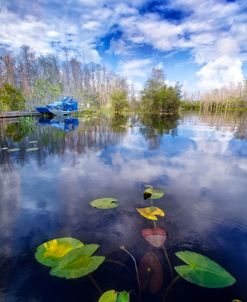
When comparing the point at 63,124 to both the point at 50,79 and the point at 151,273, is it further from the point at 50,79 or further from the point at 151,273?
the point at 50,79

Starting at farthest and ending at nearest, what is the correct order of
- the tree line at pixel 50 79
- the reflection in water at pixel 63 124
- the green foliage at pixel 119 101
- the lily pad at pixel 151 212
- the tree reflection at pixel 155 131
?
1. the tree line at pixel 50 79
2. the green foliage at pixel 119 101
3. the reflection in water at pixel 63 124
4. the tree reflection at pixel 155 131
5. the lily pad at pixel 151 212

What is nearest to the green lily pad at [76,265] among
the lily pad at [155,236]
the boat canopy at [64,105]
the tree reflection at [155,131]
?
the lily pad at [155,236]

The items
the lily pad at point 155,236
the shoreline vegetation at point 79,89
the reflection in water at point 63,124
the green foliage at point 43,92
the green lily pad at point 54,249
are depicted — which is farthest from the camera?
the green foliage at point 43,92

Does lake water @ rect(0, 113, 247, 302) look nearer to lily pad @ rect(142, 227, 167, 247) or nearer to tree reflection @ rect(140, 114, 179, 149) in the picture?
lily pad @ rect(142, 227, 167, 247)

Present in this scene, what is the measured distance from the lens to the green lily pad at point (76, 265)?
4.11 ft

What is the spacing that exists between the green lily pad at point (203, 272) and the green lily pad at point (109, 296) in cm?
47

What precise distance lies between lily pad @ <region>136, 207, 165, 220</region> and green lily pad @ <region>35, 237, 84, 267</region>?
0.73 m

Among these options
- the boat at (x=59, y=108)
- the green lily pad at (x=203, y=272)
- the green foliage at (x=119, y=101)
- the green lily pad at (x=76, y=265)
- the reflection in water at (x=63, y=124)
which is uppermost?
the green foliage at (x=119, y=101)

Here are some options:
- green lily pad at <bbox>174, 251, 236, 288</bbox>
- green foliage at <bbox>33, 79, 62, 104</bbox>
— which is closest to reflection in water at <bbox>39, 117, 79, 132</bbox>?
green lily pad at <bbox>174, 251, 236, 288</bbox>

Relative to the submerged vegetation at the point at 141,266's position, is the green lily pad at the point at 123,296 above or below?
above

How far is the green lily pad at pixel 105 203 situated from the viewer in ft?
7.09

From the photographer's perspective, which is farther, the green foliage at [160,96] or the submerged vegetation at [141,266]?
the green foliage at [160,96]

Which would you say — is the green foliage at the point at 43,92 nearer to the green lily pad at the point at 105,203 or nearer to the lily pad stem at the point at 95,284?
the green lily pad at the point at 105,203

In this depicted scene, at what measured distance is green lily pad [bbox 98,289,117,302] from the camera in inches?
41.2
